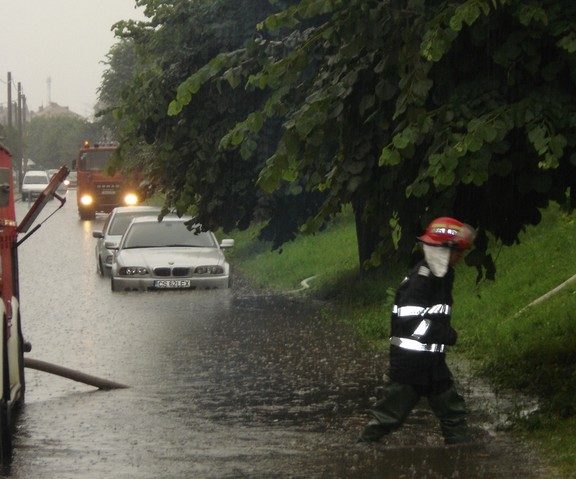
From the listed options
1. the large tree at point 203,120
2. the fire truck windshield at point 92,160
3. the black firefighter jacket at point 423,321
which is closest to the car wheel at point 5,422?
the black firefighter jacket at point 423,321

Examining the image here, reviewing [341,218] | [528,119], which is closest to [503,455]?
[528,119]

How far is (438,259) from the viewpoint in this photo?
7754 mm

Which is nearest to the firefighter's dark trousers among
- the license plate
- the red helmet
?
the red helmet

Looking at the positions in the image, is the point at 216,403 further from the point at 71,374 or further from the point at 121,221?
the point at 121,221

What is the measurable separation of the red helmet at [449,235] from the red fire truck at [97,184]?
44882 mm

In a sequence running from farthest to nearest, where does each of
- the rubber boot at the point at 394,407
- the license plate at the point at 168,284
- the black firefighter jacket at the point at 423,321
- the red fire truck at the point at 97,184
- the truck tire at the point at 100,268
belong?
1. the red fire truck at the point at 97,184
2. the truck tire at the point at 100,268
3. the license plate at the point at 168,284
4. the rubber boot at the point at 394,407
5. the black firefighter jacket at the point at 423,321

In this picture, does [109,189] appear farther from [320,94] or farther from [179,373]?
[320,94]

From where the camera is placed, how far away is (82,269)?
3053 cm

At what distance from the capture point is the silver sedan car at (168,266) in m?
23.1

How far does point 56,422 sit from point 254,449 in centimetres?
226

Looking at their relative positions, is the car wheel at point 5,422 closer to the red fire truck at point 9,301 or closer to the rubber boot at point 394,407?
the red fire truck at point 9,301

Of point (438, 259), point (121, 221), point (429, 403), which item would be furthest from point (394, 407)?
point (121, 221)

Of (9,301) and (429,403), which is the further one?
(9,301)

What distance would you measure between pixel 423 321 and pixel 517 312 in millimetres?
7899
